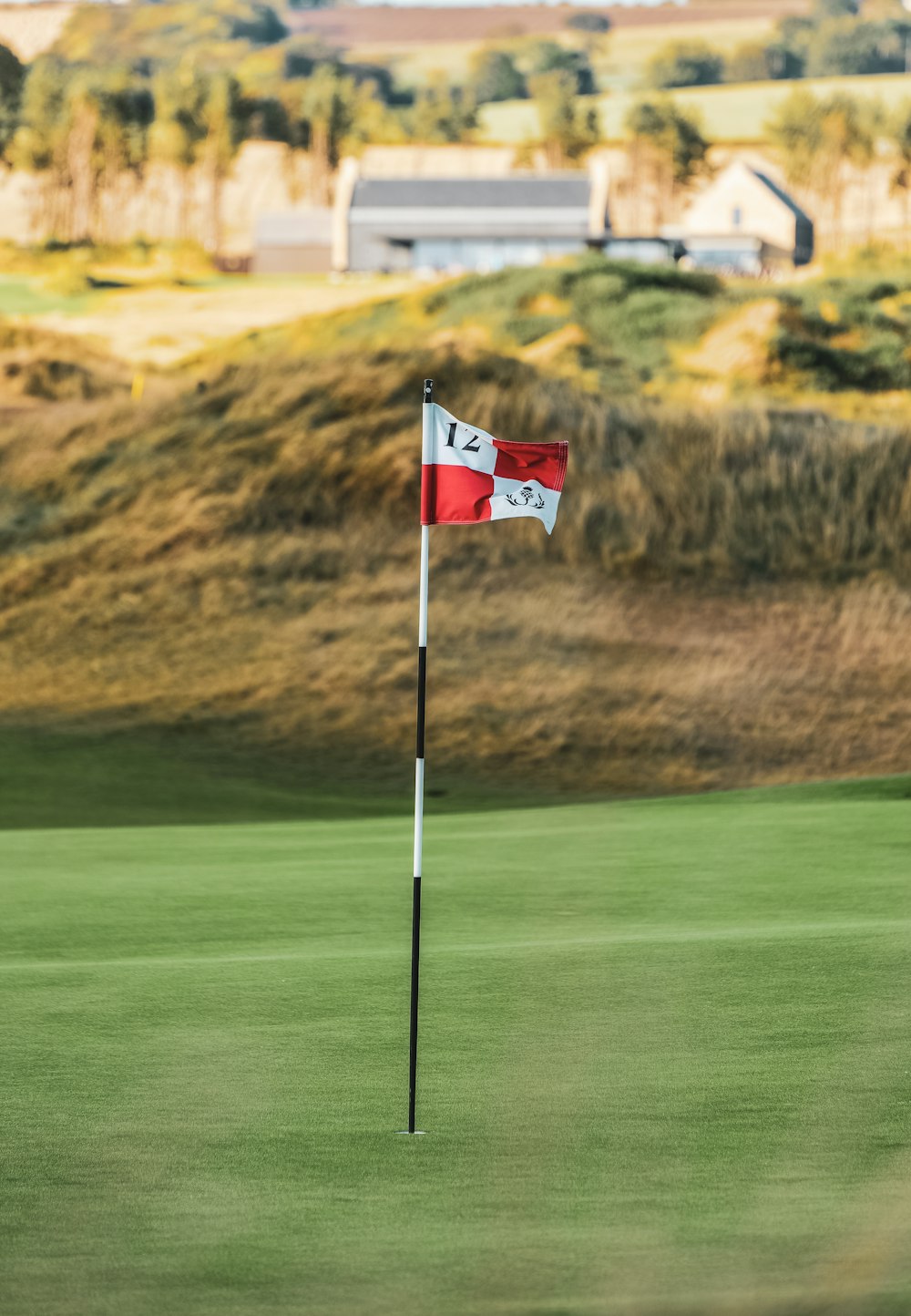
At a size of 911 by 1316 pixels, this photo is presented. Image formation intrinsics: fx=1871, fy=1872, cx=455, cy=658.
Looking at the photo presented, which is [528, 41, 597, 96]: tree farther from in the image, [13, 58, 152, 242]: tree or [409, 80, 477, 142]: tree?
[13, 58, 152, 242]: tree

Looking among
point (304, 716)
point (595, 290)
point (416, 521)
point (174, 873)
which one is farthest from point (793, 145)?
point (174, 873)

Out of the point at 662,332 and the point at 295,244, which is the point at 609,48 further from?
the point at 662,332

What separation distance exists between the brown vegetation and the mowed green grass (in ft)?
34.9

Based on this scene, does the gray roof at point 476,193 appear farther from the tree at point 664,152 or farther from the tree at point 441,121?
the tree at point 441,121

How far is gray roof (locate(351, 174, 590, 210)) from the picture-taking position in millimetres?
62438

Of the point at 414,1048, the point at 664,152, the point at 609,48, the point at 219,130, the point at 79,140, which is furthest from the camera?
the point at 609,48

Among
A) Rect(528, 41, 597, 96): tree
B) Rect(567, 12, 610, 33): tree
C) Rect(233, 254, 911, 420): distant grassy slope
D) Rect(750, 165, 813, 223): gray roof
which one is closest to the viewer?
Rect(233, 254, 911, 420): distant grassy slope

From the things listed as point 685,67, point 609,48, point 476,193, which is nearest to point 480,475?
point 476,193

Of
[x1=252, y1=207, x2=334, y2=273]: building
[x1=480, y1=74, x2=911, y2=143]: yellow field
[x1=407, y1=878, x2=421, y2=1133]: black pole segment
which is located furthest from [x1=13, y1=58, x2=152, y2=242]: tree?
[x1=407, y1=878, x2=421, y2=1133]: black pole segment

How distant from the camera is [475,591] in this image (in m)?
22.4

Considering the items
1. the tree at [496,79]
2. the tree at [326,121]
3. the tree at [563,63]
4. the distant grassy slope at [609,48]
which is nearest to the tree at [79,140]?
the tree at [326,121]

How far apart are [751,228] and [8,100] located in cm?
2750

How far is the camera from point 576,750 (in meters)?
19.3

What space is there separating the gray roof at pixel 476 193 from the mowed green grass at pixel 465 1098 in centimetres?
5601
